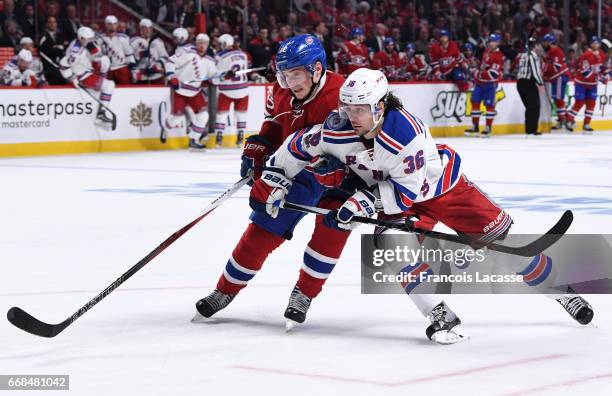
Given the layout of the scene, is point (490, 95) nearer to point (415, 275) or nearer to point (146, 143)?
point (146, 143)

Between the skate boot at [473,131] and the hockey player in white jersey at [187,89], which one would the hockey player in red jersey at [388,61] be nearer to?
the skate boot at [473,131]

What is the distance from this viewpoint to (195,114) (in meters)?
14.5

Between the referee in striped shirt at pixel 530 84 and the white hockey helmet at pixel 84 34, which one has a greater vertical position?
the white hockey helmet at pixel 84 34

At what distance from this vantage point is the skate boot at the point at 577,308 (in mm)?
4250

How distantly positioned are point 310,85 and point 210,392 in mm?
1448

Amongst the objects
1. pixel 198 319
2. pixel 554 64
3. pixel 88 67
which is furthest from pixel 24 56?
pixel 198 319

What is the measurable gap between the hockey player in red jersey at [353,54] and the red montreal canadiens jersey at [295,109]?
12295mm

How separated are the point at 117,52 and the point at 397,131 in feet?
38.1

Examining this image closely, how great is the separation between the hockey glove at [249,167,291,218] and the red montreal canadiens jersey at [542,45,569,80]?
46.1 ft

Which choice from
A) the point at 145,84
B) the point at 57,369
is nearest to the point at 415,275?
the point at 57,369

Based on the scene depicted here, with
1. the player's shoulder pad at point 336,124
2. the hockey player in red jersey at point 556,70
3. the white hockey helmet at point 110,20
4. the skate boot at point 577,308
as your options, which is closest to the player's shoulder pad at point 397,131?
the player's shoulder pad at point 336,124

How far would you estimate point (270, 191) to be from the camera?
427cm

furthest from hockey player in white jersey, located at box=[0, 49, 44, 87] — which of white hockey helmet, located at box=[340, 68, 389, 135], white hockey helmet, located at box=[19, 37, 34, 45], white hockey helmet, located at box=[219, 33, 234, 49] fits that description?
white hockey helmet, located at box=[340, 68, 389, 135]

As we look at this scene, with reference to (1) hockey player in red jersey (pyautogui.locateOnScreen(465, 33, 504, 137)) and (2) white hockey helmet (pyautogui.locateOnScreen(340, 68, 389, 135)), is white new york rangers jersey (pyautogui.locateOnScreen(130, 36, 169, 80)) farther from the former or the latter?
(2) white hockey helmet (pyautogui.locateOnScreen(340, 68, 389, 135))
